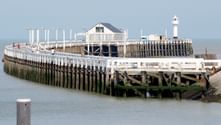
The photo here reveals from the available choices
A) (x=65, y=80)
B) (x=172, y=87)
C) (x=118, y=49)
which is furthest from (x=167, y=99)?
(x=118, y=49)

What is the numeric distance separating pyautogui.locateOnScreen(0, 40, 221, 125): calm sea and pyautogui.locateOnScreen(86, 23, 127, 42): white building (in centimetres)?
5260

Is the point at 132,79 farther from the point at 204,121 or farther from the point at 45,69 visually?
the point at 45,69

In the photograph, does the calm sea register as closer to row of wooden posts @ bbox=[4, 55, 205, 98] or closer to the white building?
row of wooden posts @ bbox=[4, 55, 205, 98]

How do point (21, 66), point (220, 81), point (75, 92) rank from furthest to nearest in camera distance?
point (21, 66), point (75, 92), point (220, 81)

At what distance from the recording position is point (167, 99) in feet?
128

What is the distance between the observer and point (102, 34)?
9969 centimetres

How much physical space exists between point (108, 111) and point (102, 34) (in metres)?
64.8

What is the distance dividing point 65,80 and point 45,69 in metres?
5.98

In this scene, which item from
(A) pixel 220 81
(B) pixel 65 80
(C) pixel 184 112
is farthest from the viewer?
(B) pixel 65 80

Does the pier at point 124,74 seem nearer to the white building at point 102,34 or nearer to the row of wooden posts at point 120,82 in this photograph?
the row of wooden posts at point 120,82

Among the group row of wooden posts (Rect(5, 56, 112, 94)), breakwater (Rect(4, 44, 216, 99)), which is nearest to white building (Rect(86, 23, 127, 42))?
row of wooden posts (Rect(5, 56, 112, 94))

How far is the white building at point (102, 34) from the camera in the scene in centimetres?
9875

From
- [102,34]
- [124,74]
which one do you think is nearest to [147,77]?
[124,74]

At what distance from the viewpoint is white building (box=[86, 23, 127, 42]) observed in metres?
98.8
